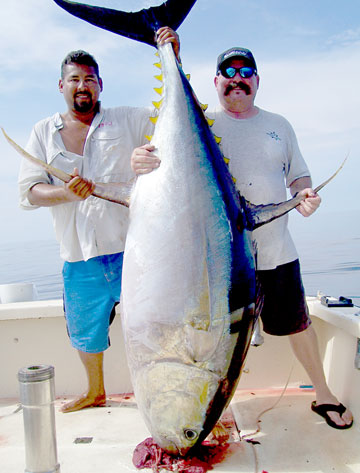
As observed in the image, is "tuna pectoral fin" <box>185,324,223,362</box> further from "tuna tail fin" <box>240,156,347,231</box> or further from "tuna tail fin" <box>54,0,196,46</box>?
"tuna tail fin" <box>54,0,196,46</box>

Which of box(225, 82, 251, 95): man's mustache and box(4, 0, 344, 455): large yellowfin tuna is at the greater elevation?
box(225, 82, 251, 95): man's mustache

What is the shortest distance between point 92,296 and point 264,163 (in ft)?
3.85

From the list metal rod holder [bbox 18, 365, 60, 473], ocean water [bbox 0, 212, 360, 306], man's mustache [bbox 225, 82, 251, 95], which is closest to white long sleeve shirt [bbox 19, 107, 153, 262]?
man's mustache [bbox 225, 82, 251, 95]

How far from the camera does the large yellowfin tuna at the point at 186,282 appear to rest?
64.9 inches

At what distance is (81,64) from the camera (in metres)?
2.50

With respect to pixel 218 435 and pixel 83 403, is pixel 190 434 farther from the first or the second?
pixel 83 403

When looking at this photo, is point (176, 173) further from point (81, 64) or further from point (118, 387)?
point (118, 387)

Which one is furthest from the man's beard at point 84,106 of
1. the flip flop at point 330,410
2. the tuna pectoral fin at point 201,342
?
the flip flop at point 330,410

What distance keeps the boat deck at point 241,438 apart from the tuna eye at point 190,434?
43 cm

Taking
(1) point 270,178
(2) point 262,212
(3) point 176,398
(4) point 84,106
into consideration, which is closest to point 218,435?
(3) point 176,398

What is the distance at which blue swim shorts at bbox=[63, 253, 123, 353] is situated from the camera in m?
2.54

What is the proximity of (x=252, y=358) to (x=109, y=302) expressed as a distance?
1.08m

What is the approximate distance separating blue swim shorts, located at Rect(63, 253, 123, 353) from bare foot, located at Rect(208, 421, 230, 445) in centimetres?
79

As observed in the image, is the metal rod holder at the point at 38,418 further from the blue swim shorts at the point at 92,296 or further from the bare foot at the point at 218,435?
the blue swim shorts at the point at 92,296
